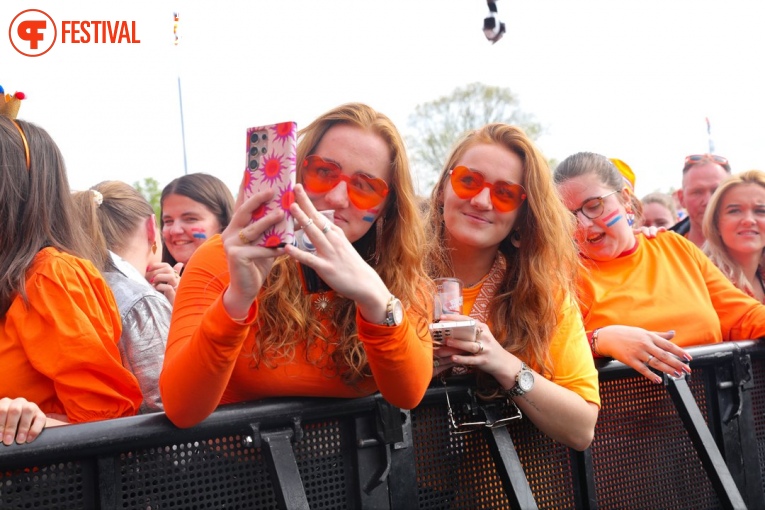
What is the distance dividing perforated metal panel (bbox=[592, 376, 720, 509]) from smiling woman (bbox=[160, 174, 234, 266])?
2.58m

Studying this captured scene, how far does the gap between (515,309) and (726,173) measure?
146 inches

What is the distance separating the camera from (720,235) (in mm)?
4258

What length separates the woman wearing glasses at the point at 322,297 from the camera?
1798 millimetres

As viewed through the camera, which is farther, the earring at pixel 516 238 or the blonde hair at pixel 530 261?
the earring at pixel 516 238

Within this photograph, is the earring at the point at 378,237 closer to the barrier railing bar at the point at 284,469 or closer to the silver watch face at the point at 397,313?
the silver watch face at the point at 397,313

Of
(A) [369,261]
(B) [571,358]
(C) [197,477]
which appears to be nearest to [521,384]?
(B) [571,358]

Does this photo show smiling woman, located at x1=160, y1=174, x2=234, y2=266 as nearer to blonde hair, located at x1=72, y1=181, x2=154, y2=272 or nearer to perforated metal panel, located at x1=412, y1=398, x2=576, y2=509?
blonde hair, located at x1=72, y1=181, x2=154, y2=272

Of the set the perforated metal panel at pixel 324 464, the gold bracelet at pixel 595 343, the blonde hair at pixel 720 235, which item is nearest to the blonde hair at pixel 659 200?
the blonde hair at pixel 720 235

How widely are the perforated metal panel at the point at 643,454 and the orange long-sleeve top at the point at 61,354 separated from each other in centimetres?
160

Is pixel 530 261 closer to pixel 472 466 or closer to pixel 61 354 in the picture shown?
pixel 472 466

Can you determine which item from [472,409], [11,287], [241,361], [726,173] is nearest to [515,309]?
[472,409]

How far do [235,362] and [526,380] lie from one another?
0.90m

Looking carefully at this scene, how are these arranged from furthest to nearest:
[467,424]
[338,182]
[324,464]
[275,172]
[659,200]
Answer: [659,200] < [467,424] < [338,182] < [324,464] < [275,172]

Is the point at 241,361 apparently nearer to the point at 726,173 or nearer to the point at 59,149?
the point at 59,149
